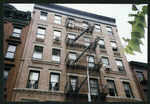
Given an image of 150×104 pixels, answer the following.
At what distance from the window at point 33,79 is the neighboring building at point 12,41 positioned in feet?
5.18

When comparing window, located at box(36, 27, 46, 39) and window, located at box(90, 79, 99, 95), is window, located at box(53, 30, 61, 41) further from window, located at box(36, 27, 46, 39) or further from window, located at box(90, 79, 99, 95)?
window, located at box(90, 79, 99, 95)

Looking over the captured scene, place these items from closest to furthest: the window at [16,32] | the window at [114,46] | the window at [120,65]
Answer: the window at [16,32], the window at [120,65], the window at [114,46]

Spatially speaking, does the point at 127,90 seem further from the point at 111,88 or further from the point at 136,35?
the point at 136,35

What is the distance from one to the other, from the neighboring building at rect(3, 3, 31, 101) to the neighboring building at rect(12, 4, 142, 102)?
2.17 feet

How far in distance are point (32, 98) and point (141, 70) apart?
17.5 metres

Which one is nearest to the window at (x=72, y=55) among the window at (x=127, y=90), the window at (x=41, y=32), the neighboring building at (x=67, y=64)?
the neighboring building at (x=67, y=64)

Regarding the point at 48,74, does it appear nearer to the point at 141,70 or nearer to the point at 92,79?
the point at 92,79

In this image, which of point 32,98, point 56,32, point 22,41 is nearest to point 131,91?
point 32,98

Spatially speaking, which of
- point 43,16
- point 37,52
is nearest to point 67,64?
point 37,52

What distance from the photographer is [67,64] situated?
53.5 ft

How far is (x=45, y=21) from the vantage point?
20.6 m

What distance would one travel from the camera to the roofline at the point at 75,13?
74.0 ft

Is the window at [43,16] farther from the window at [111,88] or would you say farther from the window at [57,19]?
the window at [111,88]

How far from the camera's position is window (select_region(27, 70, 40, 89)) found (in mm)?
13902
